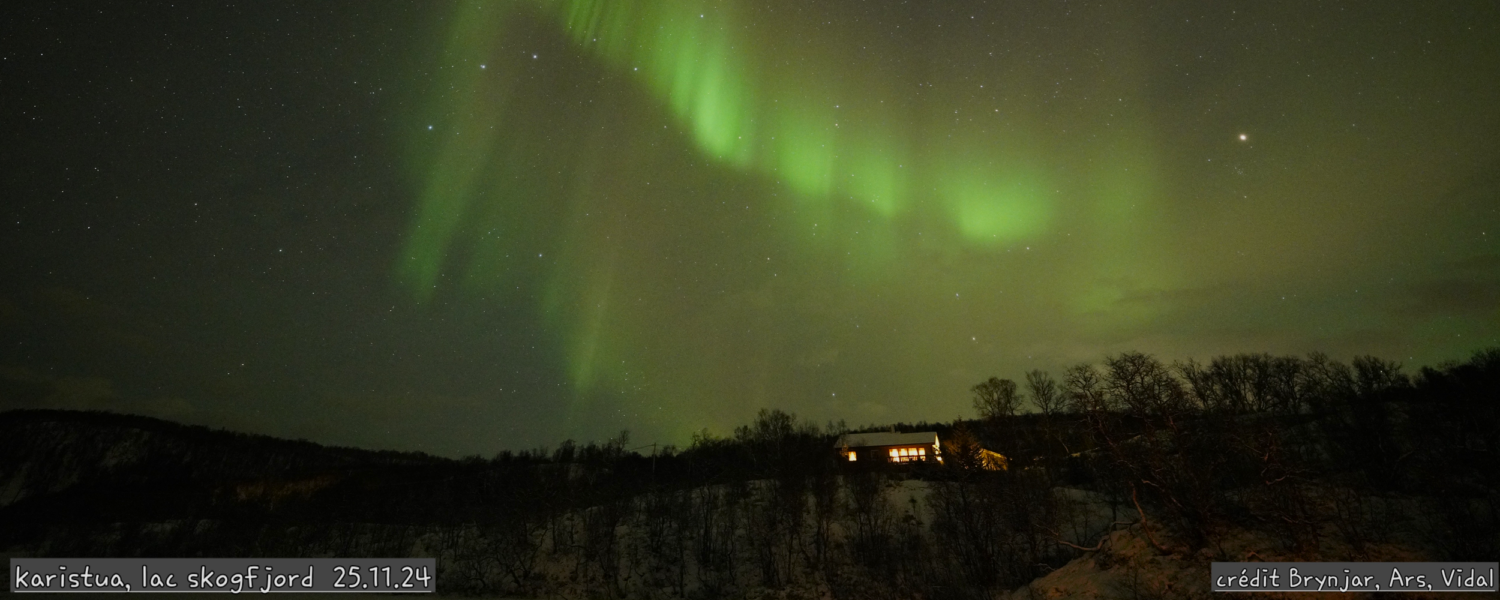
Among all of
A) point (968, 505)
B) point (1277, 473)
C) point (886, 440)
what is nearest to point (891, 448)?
point (886, 440)

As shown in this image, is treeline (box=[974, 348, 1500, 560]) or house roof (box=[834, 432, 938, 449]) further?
house roof (box=[834, 432, 938, 449])

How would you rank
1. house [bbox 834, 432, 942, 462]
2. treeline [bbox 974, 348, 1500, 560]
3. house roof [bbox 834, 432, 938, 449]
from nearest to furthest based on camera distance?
treeline [bbox 974, 348, 1500, 560], house [bbox 834, 432, 942, 462], house roof [bbox 834, 432, 938, 449]

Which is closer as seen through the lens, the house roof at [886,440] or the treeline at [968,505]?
the treeline at [968,505]

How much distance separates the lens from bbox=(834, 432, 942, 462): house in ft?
253

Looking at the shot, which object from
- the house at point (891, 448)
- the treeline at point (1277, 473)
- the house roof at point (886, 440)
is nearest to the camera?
the treeline at point (1277, 473)

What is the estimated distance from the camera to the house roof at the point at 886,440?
79625 millimetres

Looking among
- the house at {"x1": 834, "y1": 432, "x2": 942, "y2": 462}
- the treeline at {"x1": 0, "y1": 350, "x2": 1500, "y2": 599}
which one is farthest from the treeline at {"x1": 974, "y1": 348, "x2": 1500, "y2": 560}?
the house at {"x1": 834, "y1": 432, "x2": 942, "y2": 462}

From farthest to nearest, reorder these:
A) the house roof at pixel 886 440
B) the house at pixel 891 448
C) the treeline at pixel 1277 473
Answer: the house roof at pixel 886 440, the house at pixel 891 448, the treeline at pixel 1277 473

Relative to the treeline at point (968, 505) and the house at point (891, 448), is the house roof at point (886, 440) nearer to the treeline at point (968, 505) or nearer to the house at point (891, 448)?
the house at point (891, 448)

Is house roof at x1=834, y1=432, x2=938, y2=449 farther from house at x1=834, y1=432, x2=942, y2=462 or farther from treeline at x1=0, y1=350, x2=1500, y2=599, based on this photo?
treeline at x1=0, y1=350, x2=1500, y2=599

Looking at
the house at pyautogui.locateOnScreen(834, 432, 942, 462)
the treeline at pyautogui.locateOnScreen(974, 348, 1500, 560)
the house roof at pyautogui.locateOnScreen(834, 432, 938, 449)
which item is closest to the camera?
the treeline at pyautogui.locateOnScreen(974, 348, 1500, 560)

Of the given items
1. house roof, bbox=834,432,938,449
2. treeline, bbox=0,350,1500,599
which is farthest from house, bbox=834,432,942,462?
treeline, bbox=0,350,1500,599

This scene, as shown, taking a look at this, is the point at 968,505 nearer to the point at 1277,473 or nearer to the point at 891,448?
the point at 1277,473

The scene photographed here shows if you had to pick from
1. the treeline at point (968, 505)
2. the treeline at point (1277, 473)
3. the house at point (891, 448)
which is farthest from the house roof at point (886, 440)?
the treeline at point (1277, 473)
